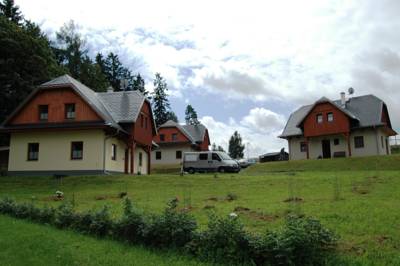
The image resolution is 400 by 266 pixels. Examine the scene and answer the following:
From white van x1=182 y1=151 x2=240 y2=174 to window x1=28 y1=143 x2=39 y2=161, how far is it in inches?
487

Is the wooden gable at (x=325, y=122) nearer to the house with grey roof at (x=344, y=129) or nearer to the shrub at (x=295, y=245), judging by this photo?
the house with grey roof at (x=344, y=129)

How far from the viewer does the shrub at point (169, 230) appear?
29.8 feet

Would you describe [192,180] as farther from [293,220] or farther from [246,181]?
[293,220]

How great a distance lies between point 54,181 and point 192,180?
8.84m

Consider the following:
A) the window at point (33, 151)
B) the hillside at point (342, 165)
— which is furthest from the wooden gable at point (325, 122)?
the window at point (33, 151)

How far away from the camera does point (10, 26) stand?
39.3 metres

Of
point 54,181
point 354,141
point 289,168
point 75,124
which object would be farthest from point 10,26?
point 354,141

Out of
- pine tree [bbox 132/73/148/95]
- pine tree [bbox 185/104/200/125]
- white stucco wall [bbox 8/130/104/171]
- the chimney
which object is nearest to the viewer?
white stucco wall [bbox 8/130/104/171]

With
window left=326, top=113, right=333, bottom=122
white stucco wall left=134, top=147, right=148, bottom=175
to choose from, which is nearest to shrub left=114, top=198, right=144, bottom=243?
white stucco wall left=134, top=147, right=148, bottom=175

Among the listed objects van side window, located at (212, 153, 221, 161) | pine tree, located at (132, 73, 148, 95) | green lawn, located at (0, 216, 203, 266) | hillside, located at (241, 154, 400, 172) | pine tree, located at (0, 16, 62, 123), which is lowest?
green lawn, located at (0, 216, 203, 266)

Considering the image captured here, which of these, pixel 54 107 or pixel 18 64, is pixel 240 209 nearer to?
pixel 54 107

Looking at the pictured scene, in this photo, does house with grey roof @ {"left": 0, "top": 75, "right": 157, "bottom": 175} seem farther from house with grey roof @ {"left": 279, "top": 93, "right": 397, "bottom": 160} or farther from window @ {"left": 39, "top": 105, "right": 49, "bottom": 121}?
house with grey roof @ {"left": 279, "top": 93, "right": 397, "bottom": 160}

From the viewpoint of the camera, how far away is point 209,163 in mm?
37000

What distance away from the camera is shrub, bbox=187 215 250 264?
7977 mm
